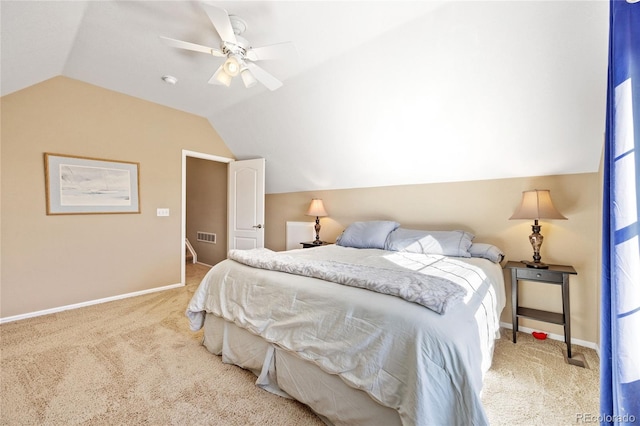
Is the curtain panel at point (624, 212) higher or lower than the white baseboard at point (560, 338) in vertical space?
higher

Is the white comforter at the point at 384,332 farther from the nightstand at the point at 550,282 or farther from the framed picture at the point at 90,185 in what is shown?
the framed picture at the point at 90,185

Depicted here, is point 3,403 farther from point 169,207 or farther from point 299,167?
point 299,167

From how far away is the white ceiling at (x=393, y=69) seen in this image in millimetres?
1870

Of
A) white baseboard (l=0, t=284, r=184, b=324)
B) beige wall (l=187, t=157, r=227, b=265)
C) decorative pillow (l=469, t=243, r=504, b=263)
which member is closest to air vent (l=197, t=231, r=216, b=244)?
beige wall (l=187, t=157, r=227, b=265)

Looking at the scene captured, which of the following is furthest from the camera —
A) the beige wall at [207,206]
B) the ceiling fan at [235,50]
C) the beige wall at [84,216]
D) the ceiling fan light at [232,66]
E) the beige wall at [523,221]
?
the beige wall at [207,206]

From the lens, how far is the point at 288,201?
14.9 feet

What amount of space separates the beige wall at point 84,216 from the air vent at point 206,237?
132 centimetres

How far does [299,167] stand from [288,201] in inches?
29.1

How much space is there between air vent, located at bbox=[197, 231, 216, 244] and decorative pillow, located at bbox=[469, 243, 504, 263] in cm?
444

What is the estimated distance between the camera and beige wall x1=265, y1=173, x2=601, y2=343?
7.68ft

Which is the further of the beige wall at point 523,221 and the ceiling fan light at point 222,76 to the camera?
the beige wall at point 523,221

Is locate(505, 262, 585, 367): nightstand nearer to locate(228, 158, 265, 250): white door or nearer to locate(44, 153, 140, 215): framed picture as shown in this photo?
locate(228, 158, 265, 250): white door

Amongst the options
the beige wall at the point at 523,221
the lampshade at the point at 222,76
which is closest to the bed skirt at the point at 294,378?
the lampshade at the point at 222,76

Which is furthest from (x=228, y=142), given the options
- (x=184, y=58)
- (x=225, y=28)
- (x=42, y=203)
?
(x=225, y=28)
